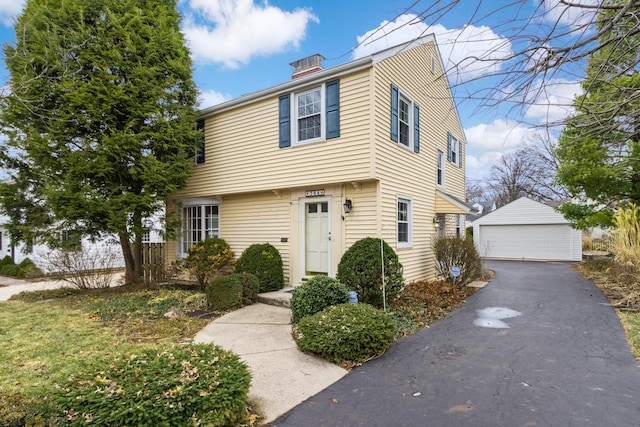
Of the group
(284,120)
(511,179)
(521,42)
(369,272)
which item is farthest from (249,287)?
(511,179)

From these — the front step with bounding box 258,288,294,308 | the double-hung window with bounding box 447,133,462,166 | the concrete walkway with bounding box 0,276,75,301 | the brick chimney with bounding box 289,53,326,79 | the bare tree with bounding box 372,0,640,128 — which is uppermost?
the brick chimney with bounding box 289,53,326,79

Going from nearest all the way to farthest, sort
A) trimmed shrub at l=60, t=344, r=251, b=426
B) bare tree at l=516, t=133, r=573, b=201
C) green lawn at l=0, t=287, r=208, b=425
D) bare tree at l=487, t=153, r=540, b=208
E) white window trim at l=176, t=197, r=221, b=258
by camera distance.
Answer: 1. trimmed shrub at l=60, t=344, r=251, b=426
2. green lawn at l=0, t=287, r=208, b=425
3. white window trim at l=176, t=197, r=221, b=258
4. bare tree at l=516, t=133, r=573, b=201
5. bare tree at l=487, t=153, r=540, b=208

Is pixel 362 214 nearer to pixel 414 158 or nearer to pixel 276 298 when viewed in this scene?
pixel 276 298

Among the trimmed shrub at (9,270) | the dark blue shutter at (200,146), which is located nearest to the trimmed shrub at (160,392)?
the dark blue shutter at (200,146)

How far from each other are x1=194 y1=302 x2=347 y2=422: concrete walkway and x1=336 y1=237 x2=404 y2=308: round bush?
4.86ft

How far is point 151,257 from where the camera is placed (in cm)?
1020

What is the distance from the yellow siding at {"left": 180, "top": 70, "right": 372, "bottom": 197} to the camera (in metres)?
7.62

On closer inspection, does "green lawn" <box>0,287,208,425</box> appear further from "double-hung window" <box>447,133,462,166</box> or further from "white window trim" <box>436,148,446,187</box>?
"double-hung window" <box>447,133,462,166</box>

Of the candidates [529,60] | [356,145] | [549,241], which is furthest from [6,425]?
[549,241]

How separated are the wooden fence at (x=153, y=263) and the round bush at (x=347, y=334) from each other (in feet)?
21.3

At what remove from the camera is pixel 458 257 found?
31.2ft

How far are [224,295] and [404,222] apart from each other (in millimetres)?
5025

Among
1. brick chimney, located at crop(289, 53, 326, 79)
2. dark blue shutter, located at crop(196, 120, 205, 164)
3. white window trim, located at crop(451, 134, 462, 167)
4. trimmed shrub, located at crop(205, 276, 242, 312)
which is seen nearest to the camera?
trimmed shrub, located at crop(205, 276, 242, 312)

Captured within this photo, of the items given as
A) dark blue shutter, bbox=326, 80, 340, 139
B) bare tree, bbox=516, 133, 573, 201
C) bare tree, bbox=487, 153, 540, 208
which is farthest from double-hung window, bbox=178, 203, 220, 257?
bare tree, bbox=487, 153, 540, 208
